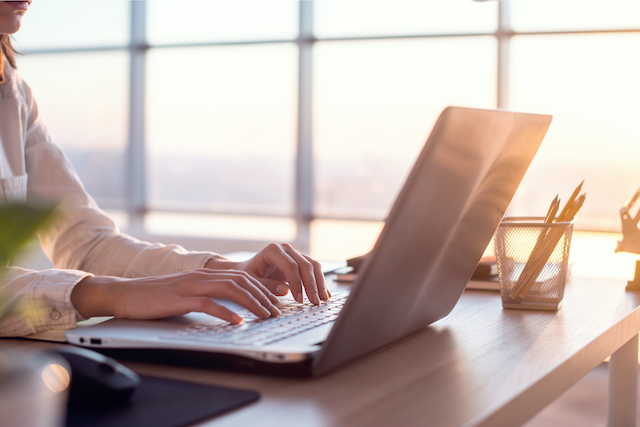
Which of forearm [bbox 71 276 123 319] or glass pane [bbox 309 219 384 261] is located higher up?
forearm [bbox 71 276 123 319]

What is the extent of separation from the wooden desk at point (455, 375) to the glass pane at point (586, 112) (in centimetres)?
293

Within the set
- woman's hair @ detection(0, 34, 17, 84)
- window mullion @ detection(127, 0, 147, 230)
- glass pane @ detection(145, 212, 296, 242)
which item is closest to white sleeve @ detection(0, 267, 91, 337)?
woman's hair @ detection(0, 34, 17, 84)

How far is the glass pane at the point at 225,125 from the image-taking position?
4.33m

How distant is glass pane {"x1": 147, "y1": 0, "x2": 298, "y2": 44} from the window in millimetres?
10

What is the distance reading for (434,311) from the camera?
0.80 m

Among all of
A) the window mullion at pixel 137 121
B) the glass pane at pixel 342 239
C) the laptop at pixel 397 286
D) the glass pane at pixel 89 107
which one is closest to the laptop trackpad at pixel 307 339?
the laptop at pixel 397 286

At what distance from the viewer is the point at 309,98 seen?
13.9 feet

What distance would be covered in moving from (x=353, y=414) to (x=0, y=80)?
1136 millimetres

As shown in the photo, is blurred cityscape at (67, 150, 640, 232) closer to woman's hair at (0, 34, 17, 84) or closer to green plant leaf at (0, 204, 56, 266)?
woman's hair at (0, 34, 17, 84)

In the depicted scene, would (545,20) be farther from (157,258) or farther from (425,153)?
(425,153)

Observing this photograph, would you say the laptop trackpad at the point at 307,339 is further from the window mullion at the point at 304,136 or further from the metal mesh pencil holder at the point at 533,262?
the window mullion at the point at 304,136

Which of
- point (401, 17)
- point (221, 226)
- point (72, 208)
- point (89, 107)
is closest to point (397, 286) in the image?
point (72, 208)

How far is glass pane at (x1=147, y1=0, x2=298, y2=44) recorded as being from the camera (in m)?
4.26

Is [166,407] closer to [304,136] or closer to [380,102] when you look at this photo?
[380,102]
